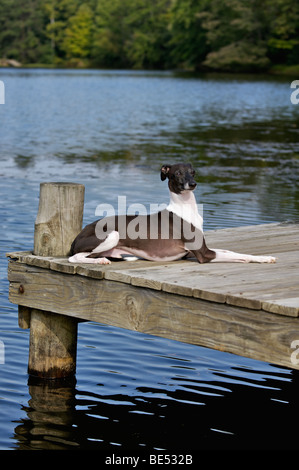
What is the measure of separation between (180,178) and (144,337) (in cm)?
241

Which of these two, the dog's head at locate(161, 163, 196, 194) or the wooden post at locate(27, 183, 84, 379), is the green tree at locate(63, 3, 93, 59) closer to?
the wooden post at locate(27, 183, 84, 379)

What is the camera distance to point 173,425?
6988 millimetres

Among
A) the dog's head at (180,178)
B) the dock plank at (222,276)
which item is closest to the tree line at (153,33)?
the dock plank at (222,276)

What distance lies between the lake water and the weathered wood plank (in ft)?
2.69

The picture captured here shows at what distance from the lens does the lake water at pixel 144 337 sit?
6.89m

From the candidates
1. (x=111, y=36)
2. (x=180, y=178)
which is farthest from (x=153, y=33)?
(x=180, y=178)

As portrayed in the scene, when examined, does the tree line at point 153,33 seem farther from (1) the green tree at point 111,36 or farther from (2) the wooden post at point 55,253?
(2) the wooden post at point 55,253

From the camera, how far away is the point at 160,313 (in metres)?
6.59

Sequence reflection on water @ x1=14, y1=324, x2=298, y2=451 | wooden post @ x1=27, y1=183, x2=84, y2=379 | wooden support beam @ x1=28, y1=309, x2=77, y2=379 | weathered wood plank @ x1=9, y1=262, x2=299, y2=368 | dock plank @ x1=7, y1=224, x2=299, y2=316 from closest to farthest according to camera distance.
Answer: weathered wood plank @ x1=9, y1=262, x2=299, y2=368
dock plank @ x1=7, y1=224, x2=299, y2=316
reflection on water @ x1=14, y1=324, x2=298, y2=451
wooden post @ x1=27, y1=183, x2=84, y2=379
wooden support beam @ x1=28, y1=309, x2=77, y2=379

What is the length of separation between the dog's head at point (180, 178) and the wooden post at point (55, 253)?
90 cm

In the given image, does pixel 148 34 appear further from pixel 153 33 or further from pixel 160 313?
pixel 160 313

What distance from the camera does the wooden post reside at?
7.61 metres

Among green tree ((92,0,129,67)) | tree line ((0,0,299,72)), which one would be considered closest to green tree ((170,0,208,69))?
tree line ((0,0,299,72))

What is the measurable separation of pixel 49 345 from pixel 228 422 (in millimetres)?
1747
